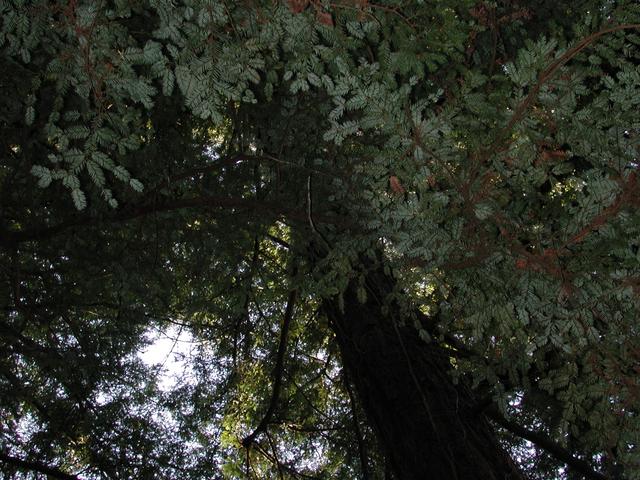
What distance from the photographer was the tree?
1947 mm

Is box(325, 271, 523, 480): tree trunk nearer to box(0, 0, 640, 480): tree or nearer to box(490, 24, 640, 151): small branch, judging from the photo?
box(0, 0, 640, 480): tree

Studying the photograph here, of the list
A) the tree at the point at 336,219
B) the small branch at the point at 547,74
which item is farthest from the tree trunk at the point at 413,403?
the small branch at the point at 547,74

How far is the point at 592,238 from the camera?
2154 millimetres

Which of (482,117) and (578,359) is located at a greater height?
(482,117)

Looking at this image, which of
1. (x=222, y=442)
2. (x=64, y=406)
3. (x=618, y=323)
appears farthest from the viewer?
(x=222, y=442)

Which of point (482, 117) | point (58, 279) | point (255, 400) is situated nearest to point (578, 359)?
point (482, 117)

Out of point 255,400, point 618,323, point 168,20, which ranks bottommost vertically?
point 618,323

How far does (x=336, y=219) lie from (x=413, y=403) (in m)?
1.43

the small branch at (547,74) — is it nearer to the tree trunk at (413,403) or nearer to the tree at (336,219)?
the tree at (336,219)

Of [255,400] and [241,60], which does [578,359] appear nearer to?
[241,60]

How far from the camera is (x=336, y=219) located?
2889 millimetres

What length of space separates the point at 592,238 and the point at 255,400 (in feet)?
15.4

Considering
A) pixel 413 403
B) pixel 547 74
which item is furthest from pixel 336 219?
pixel 413 403

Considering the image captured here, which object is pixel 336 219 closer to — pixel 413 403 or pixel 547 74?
pixel 547 74
